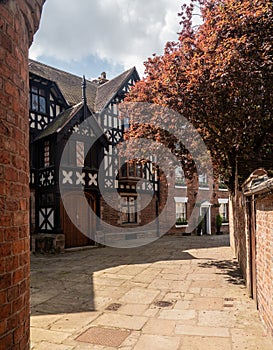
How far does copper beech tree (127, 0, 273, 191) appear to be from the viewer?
6609mm

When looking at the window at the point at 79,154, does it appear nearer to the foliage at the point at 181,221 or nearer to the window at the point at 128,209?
the window at the point at 128,209

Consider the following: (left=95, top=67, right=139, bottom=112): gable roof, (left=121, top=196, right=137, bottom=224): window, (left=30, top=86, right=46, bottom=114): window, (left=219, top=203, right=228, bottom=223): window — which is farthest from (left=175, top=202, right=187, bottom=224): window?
(left=30, top=86, right=46, bottom=114): window

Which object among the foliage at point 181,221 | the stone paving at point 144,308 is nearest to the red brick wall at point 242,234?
the stone paving at point 144,308

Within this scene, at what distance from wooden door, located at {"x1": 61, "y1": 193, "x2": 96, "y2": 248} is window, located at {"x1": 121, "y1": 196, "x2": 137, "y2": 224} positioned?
2.37 meters

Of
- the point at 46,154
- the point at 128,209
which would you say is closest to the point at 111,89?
the point at 46,154

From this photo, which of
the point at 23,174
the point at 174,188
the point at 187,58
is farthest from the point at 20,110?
the point at 174,188

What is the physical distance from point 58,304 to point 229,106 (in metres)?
5.81

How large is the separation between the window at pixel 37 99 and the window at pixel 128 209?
6495 mm

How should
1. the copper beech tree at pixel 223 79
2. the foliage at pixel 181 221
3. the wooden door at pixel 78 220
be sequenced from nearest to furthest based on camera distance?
the copper beech tree at pixel 223 79 < the wooden door at pixel 78 220 < the foliage at pixel 181 221

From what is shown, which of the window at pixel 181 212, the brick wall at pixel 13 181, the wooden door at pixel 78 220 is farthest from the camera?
the window at pixel 181 212

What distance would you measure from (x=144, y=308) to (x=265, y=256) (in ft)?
8.35

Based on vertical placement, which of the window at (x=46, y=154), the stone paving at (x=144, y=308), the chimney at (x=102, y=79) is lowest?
the stone paving at (x=144, y=308)

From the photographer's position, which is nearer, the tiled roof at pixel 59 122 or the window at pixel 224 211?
the tiled roof at pixel 59 122

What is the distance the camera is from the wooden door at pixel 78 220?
1425cm
